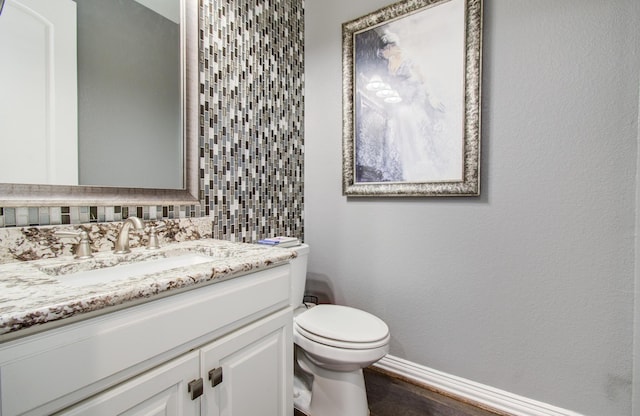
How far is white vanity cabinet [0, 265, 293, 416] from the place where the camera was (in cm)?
51

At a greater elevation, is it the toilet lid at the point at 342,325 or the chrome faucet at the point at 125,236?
the chrome faucet at the point at 125,236

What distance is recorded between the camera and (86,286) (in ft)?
2.02

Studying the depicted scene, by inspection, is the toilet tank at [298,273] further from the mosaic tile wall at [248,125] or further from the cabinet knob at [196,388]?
the cabinet knob at [196,388]

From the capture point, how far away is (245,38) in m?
1.53

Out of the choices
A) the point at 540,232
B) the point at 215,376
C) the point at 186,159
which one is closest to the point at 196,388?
the point at 215,376

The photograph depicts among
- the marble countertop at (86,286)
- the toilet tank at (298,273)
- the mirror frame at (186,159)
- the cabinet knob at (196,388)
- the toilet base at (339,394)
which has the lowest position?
the toilet base at (339,394)

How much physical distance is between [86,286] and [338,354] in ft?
2.86

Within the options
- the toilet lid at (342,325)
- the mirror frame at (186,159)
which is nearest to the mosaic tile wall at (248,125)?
the mirror frame at (186,159)

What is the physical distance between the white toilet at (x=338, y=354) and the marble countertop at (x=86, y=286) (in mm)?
421

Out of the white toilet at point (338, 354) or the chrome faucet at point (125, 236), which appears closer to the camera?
the chrome faucet at point (125, 236)

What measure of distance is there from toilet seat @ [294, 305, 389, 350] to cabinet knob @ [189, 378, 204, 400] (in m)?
0.55

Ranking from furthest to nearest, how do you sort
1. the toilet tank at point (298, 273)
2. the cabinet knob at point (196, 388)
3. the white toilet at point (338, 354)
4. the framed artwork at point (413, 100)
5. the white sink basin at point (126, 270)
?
the toilet tank at point (298, 273)
the framed artwork at point (413, 100)
the white toilet at point (338, 354)
the white sink basin at point (126, 270)
the cabinet knob at point (196, 388)

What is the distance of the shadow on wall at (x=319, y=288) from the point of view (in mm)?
1870

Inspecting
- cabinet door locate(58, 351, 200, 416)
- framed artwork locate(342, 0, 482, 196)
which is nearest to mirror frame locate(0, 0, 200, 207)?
cabinet door locate(58, 351, 200, 416)
